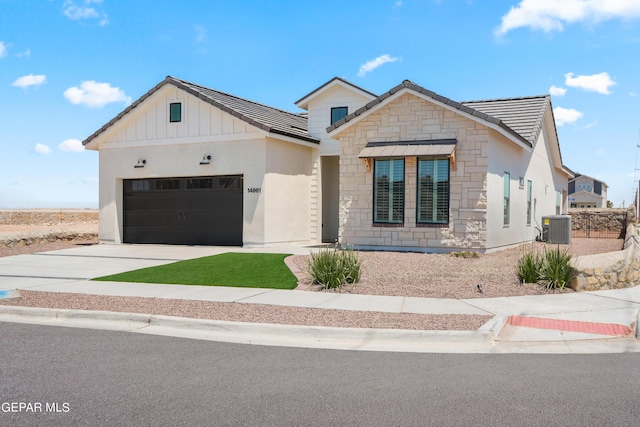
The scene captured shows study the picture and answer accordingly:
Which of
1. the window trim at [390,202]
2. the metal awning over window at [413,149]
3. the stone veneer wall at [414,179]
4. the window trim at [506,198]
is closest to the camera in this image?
the metal awning over window at [413,149]

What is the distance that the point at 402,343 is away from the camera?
23.5 ft

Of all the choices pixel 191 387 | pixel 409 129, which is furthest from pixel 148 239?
pixel 191 387

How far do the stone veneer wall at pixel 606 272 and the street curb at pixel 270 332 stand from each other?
4.24 meters

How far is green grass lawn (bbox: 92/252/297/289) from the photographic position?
1166cm

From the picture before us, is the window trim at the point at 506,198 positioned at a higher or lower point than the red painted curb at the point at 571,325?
higher

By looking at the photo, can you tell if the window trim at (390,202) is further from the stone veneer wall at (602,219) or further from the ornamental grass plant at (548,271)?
the stone veneer wall at (602,219)

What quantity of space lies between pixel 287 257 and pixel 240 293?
5264 millimetres

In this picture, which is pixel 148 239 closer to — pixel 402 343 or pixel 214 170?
pixel 214 170

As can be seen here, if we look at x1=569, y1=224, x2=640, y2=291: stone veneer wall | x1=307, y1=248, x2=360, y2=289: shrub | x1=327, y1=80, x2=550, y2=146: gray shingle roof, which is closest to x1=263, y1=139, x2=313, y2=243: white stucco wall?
x1=327, y1=80, x2=550, y2=146: gray shingle roof

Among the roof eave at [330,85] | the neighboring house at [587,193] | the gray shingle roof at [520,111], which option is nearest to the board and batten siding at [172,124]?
the roof eave at [330,85]

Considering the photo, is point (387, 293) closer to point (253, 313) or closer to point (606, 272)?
point (253, 313)

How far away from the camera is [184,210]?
2036 cm

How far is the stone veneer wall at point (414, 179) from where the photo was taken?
52.6ft

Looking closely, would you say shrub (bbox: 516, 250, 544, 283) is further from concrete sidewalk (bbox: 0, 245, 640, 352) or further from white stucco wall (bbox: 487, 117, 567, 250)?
white stucco wall (bbox: 487, 117, 567, 250)
